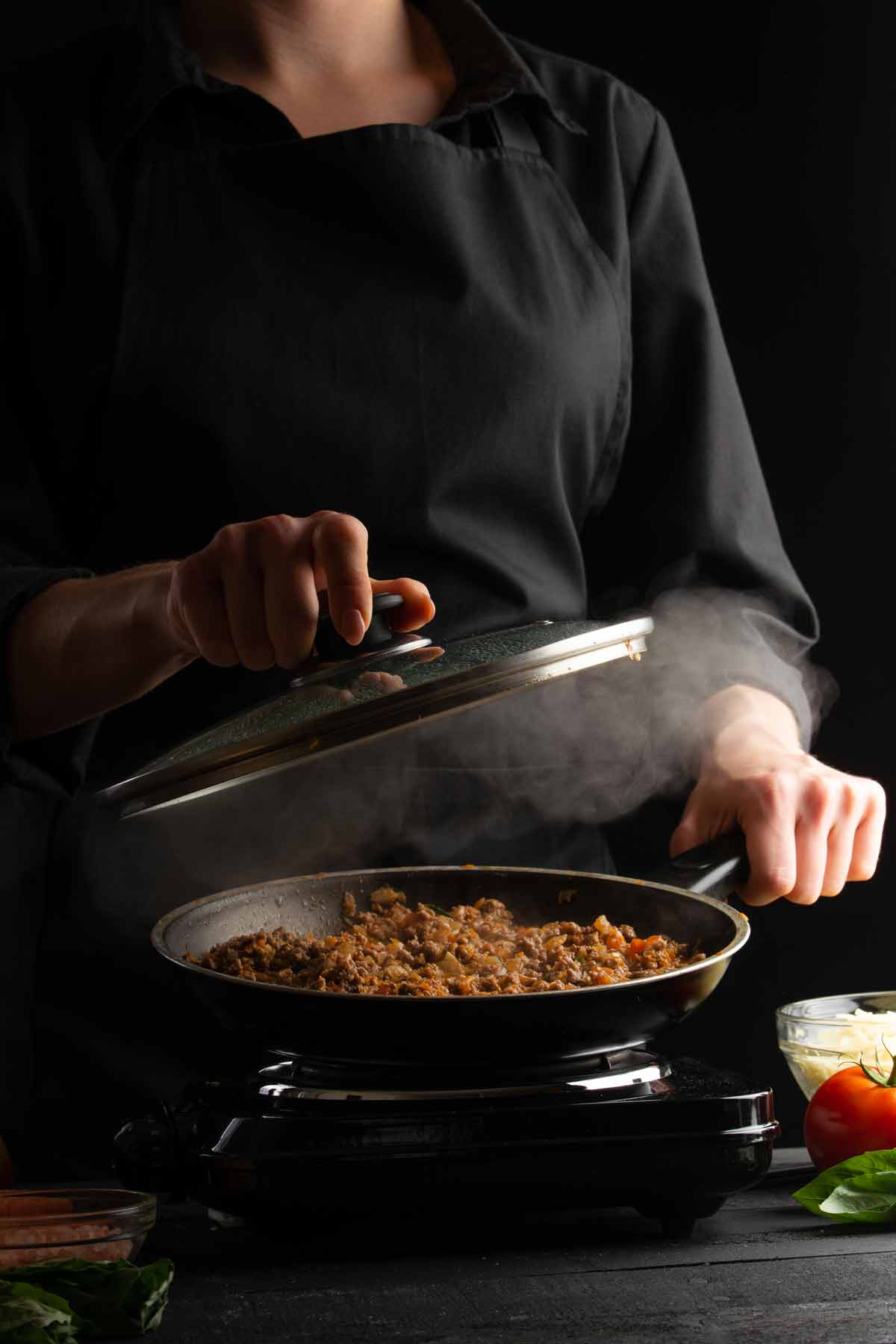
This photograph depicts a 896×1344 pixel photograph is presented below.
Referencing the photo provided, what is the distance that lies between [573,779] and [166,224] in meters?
0.83

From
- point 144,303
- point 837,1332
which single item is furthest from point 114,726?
point 837,1332

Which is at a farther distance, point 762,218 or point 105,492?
point 762,218

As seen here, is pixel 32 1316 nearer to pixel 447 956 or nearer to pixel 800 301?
pixel 447 956

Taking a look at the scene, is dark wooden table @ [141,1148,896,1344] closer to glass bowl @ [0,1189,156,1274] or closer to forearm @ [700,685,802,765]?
glass bowl @ [0,1189,156,1274]

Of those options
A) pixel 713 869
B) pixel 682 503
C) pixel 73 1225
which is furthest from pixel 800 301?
pixel 73 1225

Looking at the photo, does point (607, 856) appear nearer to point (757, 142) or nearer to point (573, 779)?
point (573, 779)

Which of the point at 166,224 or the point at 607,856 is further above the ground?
the point at 166,224

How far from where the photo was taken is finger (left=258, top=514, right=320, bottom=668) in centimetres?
110

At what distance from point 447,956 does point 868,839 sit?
524 millimetres

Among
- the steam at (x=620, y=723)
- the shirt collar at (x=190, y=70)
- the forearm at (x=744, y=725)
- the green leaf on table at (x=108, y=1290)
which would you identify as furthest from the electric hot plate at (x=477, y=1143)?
the shirt collar at (x=190, y=70)

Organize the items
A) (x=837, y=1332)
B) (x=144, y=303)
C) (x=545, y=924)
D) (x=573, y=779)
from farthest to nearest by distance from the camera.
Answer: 1. (x=573, y=779)
2. (x=144, y=303)
3. (x=545, y=924)
4. (x=837, y=1332)

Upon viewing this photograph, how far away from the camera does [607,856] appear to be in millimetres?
1851

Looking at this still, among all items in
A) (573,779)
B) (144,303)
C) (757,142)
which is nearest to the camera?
(144,303)

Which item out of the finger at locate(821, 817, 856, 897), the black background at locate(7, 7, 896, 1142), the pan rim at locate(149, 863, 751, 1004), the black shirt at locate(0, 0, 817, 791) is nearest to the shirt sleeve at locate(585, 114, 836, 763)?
the black shirt at locate(0, 0, 817, 791)
